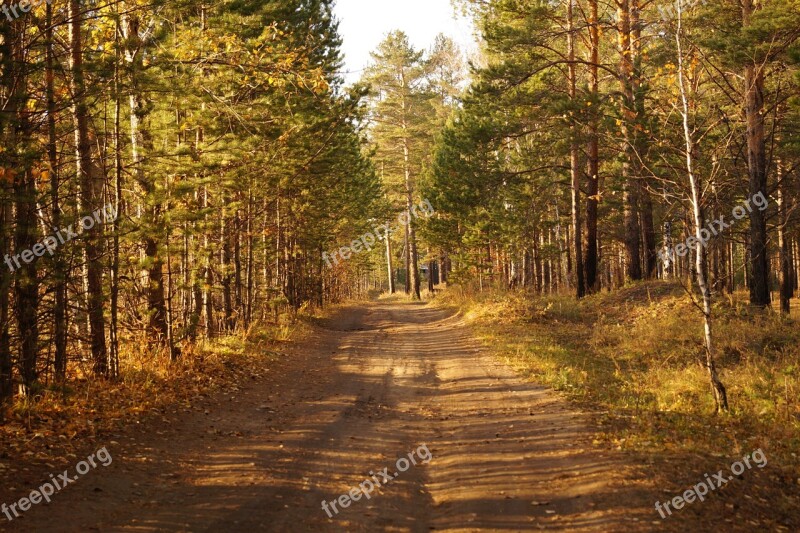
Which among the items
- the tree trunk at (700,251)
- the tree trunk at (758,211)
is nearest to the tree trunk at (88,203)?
the tree trunk at (700,251)

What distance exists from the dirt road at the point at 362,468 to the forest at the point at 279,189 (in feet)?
4.16

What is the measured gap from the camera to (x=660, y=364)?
487 inches

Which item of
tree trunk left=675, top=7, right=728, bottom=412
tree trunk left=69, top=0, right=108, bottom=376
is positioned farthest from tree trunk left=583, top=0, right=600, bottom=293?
tree trunk left=69, top=0, right=108, bottom=376

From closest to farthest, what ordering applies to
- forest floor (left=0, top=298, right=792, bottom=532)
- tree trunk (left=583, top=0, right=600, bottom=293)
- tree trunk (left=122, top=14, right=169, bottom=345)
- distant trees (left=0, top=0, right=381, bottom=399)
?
1. forest floor (left=0, top=298, right=792, bottom=532)
2. distant trees (left=0, top=0, right=381, bottom=399)
3. tree trunk (left=122, top=14, right=169, bottom=345)
4. tree trunk (left=583, top=0, right=600, bottom=293)

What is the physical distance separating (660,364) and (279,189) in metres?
12.0

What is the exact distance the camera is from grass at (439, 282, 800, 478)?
764cm

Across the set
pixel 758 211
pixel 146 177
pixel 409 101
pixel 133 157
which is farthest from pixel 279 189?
pixel 409 101

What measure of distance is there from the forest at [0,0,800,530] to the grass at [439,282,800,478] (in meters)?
0.07

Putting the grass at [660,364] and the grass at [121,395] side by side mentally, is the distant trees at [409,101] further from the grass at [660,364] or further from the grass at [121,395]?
the grass at [121,395]

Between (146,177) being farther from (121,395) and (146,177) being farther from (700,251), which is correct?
(700,251)

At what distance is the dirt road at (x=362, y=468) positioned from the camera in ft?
17.3

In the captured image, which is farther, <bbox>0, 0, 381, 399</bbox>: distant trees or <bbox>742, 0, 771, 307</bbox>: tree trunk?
<bbox>742, 0, 771, 307</bbox>: tree trunk

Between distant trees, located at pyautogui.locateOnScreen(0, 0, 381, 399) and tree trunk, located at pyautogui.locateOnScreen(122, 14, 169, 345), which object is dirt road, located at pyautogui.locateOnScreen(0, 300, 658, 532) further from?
tree trunk, located at pyautogui.locateOnScreen(122, 14, 169, 345)

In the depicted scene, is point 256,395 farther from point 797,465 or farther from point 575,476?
point 797,465
